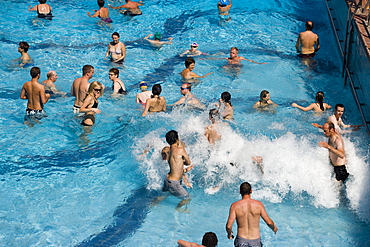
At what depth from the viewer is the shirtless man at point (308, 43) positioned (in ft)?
43.0

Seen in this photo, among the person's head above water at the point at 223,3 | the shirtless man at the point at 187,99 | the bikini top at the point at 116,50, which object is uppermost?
the person's head above water at the point at 223,3

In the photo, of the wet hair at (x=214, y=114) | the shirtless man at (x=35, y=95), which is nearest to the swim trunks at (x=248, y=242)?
the wet hair at (x=214, y=114)

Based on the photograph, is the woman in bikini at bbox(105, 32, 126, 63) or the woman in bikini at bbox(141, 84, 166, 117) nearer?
the woman in bikini at bbox(141, 84, 166, 117)

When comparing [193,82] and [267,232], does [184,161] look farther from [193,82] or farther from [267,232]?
[193,82]

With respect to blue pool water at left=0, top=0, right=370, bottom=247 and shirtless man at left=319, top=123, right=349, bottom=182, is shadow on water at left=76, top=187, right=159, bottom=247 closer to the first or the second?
blue pool water at left=0, top=0, right=370, bottom=247

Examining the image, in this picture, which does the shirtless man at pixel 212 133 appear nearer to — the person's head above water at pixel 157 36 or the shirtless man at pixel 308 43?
the shirtless man at pixel 308 43

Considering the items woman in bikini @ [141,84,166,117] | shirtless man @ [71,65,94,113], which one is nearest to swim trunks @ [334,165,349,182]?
woman in bikini @ [141,84,166,117]

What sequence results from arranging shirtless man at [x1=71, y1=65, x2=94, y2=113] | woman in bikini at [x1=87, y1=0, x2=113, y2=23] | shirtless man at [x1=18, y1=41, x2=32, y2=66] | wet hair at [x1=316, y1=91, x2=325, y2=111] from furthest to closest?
woman in bikini at [x1=87, y1=0, x2=113, y2=23]
shirtless man at [x1=18, y1=41, x2=32, y2=66]
wet hair at [x1=316, y1=91, x2=325, y2=111]
shirtless man at [x1=71, y1=65, x2=94, y2=113]

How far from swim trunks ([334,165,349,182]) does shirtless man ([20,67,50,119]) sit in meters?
5.94

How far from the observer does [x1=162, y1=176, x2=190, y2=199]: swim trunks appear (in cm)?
738

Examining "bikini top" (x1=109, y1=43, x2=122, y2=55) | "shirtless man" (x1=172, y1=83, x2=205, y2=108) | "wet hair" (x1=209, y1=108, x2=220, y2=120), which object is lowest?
"shirtless man" (x1=172, y1=83, x2=205, y2=108)

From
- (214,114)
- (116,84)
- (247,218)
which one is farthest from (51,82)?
(247,218)

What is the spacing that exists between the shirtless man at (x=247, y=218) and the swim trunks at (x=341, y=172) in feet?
7.73

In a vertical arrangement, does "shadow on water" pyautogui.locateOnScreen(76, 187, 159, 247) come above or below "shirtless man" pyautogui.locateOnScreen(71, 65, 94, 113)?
below
